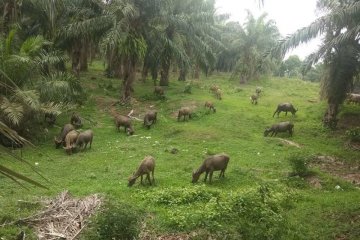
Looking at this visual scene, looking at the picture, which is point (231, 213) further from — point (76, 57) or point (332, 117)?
point (76, 57)

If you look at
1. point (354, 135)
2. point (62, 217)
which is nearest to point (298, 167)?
point (354, 135)

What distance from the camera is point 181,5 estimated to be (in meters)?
32.2

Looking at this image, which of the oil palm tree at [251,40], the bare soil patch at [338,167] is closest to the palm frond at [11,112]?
the bare soil patch at [338,167]

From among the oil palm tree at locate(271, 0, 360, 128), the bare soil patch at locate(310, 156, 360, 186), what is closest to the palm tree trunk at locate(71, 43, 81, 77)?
the oil palm tree at locate(271, 0, 360, 128)

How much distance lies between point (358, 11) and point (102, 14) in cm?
1553

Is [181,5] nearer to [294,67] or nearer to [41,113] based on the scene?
[41,113]

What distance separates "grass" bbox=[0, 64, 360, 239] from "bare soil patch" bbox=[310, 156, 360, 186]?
0.64m

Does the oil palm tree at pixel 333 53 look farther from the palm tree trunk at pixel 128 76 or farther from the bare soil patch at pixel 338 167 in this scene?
the palm tree trunk at pixel 128 76

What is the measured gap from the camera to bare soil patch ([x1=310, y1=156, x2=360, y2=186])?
15413 millimetres

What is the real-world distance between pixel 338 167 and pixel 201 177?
571cm

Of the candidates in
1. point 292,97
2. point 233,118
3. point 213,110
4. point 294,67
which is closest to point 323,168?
point 233,118

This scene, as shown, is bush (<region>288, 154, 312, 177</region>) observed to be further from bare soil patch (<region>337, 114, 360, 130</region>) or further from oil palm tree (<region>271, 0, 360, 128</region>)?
bare soil patch (<region>337, 114, 360, 130</region>)

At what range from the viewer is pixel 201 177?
48.8 ft

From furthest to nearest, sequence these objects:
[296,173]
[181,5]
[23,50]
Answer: [181,5]
[23,50]
[296,173]
